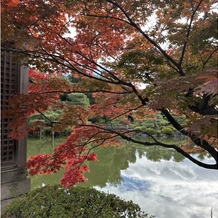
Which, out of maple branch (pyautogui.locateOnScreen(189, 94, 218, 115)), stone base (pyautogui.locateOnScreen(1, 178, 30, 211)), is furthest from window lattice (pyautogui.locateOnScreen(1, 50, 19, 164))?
maple branch (pyautogui.locateOnScreen(189, 94, 218, 115))

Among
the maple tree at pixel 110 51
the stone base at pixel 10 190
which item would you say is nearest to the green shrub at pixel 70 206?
the maple tree at pixel 110 51

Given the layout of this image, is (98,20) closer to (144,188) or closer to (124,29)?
(124,29)

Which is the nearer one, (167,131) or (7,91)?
(7,91)

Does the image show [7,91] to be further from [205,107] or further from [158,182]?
[158,182]

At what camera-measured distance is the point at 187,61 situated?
84.8 inches

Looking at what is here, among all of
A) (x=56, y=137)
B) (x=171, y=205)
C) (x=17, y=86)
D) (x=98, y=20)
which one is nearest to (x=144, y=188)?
(x=171, y=205)

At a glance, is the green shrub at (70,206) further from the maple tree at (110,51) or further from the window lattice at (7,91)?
the window lattice at (7,91)

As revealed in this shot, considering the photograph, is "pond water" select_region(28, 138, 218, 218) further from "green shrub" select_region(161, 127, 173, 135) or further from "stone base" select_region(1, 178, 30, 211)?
"green shrub" select_region(161, 127, 173, 135)

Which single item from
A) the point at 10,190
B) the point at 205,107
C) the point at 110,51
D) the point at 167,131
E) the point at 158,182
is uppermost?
the point at 110,51

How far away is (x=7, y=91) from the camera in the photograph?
315 cm

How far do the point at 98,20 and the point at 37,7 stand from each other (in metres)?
0.67

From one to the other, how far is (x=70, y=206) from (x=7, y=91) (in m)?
1.90

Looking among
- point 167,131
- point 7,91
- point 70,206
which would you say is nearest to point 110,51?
point 7,91

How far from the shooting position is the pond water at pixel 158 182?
4250 mm
